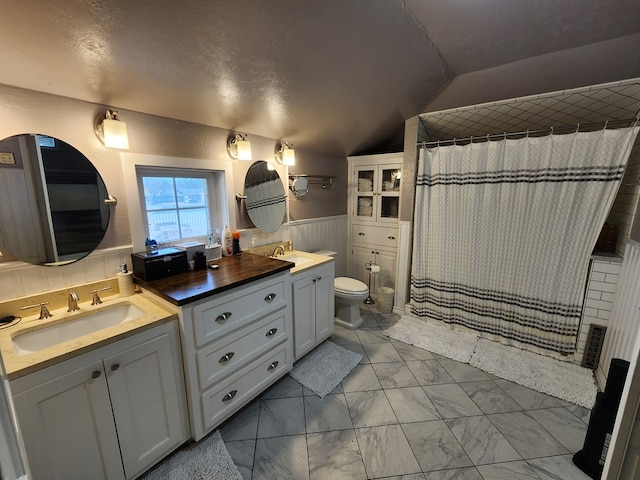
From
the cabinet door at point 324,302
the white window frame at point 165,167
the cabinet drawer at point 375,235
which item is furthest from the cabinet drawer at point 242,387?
the cabinet drawer at point 375,235

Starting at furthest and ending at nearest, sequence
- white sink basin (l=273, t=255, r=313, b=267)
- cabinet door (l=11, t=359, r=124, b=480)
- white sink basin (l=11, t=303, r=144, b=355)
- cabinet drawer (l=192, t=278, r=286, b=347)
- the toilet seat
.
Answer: the toilet seat → white sink basin (l=273, t=255, r=313, b=267) → cabinet drawer (l=192, t=278, r=286, b=347) → white sink basin (l=11, t=303, r=144, b=355) → cabinet door (l=11, t=359, r=124, b=480)

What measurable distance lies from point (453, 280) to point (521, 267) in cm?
55

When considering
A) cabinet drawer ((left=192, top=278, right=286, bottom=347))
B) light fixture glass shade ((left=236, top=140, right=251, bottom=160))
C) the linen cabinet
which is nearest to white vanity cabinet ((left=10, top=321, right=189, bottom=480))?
cabinet drawer ((left=192, top=278, right=286, bottom=347))

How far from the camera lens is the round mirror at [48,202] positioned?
1.23 m

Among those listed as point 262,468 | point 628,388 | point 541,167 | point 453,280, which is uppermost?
point 541,167

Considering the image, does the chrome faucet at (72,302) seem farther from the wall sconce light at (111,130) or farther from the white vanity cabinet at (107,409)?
the wall sconce light at (111,130)

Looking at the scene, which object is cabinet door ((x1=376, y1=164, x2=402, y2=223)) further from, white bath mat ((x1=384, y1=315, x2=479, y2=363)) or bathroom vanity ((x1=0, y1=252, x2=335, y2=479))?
bathroom vanity ((x1=0, y1=252, x2=335, y2=479))

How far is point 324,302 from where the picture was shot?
2270mm

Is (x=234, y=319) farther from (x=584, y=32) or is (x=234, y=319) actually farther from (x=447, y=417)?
(x=584, y=32)

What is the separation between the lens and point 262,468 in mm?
1367

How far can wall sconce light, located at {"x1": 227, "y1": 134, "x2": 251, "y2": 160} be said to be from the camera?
2088 mm

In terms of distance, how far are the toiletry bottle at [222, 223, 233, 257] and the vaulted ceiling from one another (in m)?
0.80

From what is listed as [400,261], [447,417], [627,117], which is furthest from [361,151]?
[447,417]

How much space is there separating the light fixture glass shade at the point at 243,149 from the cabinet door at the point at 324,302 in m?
1.10
